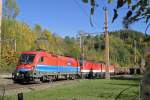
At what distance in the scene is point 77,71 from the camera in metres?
58.4

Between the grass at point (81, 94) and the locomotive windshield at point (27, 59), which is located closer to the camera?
the grass at point (81, 94)

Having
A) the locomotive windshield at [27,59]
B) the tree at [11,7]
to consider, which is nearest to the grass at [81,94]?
the locomotive windshield at [27,59]

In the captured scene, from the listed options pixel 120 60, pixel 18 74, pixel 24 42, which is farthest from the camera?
pixel 120 60

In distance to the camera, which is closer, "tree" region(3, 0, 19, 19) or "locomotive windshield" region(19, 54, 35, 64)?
"locomotive windshield" region(19, 54, 35, 64)

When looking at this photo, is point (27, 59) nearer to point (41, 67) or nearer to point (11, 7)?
point (41, 67)

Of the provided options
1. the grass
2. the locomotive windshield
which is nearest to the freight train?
the locomotive windshield

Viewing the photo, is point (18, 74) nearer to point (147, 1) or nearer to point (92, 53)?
point (147, 1)

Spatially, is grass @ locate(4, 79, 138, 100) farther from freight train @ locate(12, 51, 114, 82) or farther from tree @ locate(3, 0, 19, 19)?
tree @ locate(3, 0, 19, 19)

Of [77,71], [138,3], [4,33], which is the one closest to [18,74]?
[77,71]

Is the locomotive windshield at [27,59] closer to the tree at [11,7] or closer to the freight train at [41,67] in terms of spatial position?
the freight train at [41,67]

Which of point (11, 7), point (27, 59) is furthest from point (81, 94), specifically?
point (11, 7)

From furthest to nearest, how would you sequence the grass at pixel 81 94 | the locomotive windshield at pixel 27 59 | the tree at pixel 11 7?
the tree at pixel 11 7, the locomotive windshield at pixel 27 59, the grass at pixel 81 94

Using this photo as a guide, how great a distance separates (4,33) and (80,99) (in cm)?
7946

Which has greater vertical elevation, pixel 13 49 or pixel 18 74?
pixel 13 49
